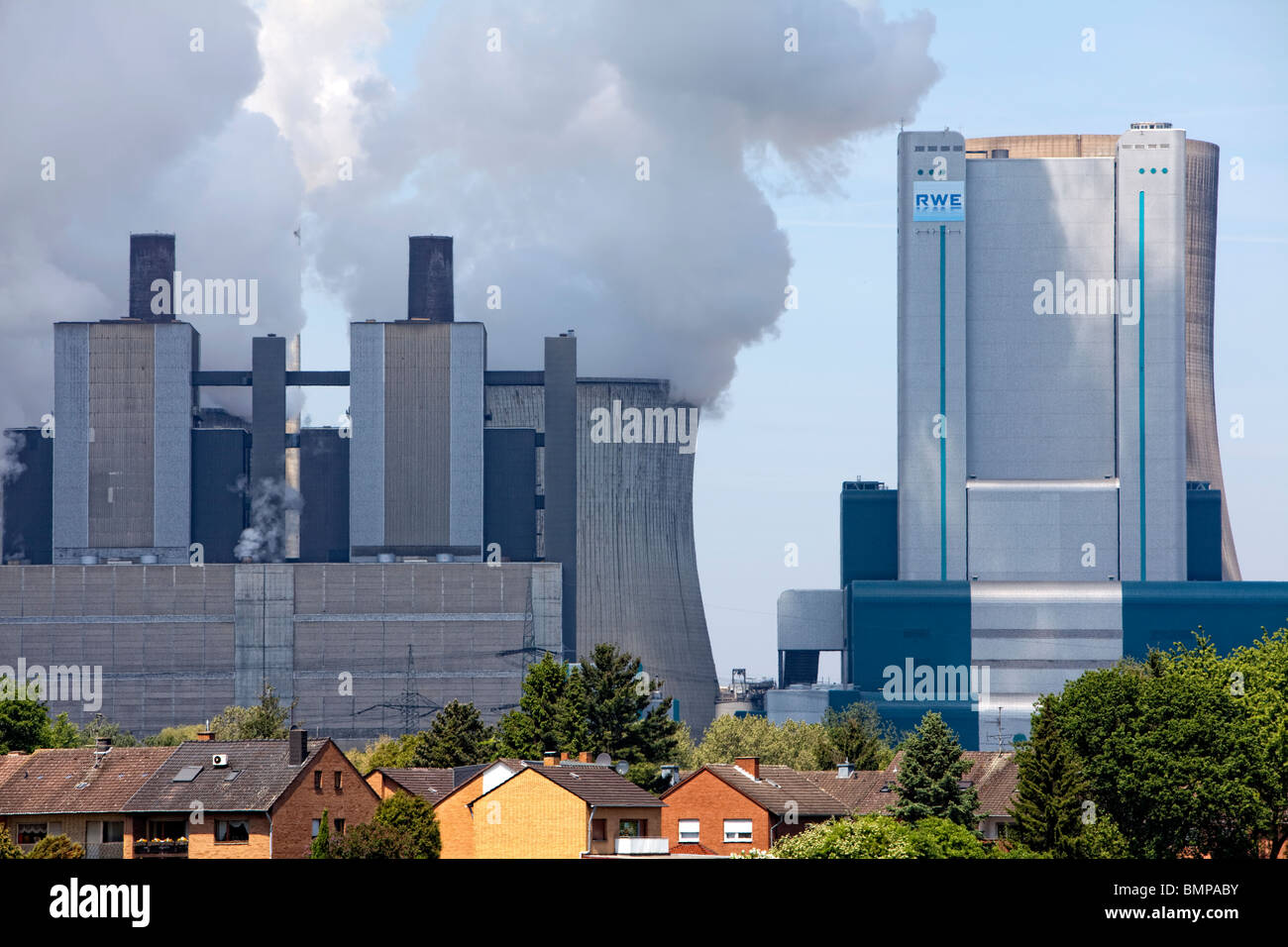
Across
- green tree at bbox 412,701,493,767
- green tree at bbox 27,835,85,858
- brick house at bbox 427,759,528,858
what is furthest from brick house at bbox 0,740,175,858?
green tree at bbox 412,701,493,767

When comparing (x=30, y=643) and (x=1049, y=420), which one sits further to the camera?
(x=1049, y=420)

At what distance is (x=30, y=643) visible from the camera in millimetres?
111938

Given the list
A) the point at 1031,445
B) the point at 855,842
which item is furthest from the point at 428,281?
the point at 855,842

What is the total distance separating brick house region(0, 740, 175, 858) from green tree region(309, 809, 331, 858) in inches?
188

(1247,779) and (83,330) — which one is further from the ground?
(83,330)

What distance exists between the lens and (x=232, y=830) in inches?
1805

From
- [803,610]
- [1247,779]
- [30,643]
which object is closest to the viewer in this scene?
[1247,779]

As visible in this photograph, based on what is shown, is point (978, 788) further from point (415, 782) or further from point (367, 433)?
point (367, 433)

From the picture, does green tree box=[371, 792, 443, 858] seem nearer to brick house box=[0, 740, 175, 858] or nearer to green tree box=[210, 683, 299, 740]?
brick house box=[0, 740, 175, 858]

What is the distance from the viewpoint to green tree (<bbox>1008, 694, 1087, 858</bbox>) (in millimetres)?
44156
